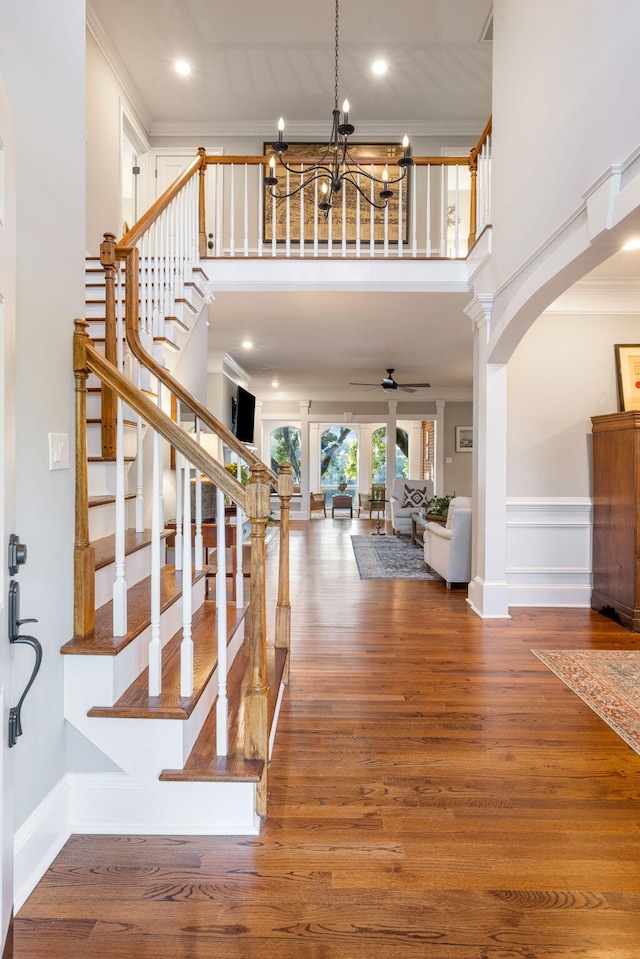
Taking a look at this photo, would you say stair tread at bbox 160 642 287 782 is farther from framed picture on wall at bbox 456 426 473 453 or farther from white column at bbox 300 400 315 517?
framed picture on wall at bbox 456 426 473 453

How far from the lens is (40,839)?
1.61 meters

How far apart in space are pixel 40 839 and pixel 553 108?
13.4 feet

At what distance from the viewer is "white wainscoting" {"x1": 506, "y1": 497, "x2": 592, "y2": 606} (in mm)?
4707

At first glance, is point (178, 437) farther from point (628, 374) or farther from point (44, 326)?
point (628, 374)

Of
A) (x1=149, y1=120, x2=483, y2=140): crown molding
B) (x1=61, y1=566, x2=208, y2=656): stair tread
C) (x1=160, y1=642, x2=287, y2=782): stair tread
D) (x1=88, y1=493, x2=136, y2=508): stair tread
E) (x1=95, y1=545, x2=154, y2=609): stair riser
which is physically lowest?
(x1=160, y1=642, x2=287, y2=782): stair tread

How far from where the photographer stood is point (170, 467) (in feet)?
12.3

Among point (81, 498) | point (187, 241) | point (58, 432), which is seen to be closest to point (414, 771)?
point (81, 498)

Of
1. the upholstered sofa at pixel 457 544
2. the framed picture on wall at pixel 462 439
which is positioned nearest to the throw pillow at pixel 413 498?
the framed picture on wall at pixel 462 439

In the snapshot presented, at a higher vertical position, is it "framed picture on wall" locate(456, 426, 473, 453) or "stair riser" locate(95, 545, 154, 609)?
"framed picture on wall" locate(456, 426, 473, 453)

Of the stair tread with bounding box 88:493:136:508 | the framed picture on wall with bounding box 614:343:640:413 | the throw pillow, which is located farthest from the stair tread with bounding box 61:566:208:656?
the throw pillow

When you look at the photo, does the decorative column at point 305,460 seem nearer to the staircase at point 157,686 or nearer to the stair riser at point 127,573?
the stair riser at point 127,573

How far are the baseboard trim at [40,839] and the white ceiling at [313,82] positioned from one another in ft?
14.1

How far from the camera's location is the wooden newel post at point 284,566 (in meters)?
2.71

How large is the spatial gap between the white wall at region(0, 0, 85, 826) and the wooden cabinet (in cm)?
401
